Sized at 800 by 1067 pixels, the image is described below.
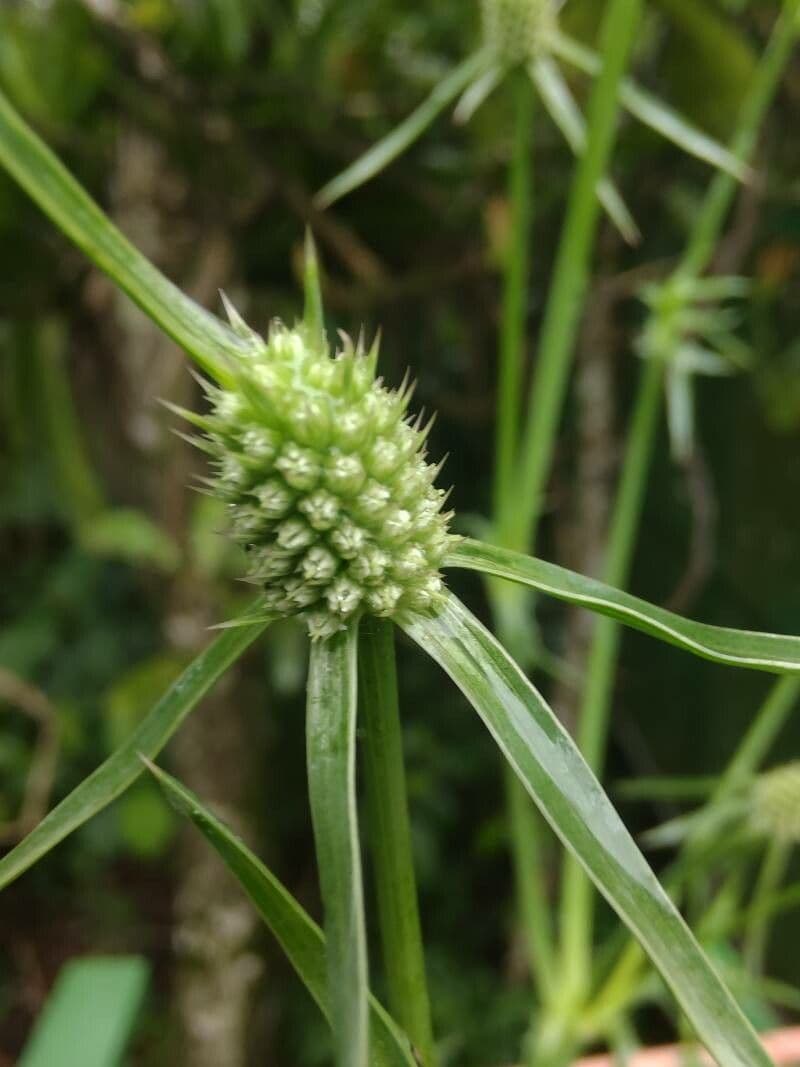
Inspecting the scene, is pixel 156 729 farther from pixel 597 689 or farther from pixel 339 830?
pixel 597 689

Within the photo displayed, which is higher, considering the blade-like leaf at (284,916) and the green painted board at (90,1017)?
the blade-like leaf at (284,916)

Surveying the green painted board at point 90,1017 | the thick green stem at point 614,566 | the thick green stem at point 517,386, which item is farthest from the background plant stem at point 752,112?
the green painted board at point 90,1017

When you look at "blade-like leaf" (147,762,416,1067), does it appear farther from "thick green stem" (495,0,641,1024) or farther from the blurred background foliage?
the blurred background foliage

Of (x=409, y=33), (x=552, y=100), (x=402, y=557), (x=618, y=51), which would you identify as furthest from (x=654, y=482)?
(x=402, y=557)

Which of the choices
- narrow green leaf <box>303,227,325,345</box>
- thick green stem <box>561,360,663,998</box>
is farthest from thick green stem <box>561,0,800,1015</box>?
narrow green leaf <box>303,227,325,345</box>

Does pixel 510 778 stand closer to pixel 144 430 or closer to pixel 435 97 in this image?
pixel 435 97

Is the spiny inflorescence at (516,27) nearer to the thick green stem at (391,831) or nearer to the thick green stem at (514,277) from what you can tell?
the thick green stem at (514,277)

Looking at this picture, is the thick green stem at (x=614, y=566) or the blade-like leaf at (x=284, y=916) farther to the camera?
the thick green stem at (x=614, y=566)
